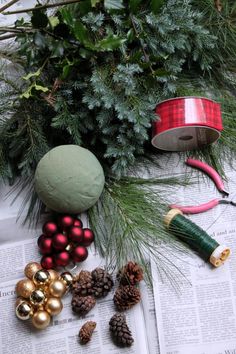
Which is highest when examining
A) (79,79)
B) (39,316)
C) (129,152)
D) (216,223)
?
(79,79)

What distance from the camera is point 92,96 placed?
2.72 feet

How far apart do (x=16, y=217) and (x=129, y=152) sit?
26 cm

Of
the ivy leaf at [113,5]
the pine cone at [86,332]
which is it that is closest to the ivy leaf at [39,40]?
the ivy leaf at [113,5]

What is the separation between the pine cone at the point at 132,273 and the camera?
0.84m

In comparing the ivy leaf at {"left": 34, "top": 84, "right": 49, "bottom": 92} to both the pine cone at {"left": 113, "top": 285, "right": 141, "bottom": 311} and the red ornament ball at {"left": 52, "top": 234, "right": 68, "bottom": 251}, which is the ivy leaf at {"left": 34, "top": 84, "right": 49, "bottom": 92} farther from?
the pine cone at {"left": 113, "top": 285, "right": 141, "bottom": 311}

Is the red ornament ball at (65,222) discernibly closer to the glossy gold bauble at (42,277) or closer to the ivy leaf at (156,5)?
the glossy gold bauble at (42,277)

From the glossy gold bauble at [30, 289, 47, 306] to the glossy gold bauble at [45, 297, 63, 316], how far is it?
0.04 ft

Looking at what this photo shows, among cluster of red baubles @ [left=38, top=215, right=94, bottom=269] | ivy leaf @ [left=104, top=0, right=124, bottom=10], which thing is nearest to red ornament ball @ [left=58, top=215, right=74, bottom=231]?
cluster of red baubles @ [left=38, top=215, right=94, bottom=269]

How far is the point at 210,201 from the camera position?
2.98ft

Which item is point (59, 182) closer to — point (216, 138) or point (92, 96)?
point (92, 96)

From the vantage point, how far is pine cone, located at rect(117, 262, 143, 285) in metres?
0.84

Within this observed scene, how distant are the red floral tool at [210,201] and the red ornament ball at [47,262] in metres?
0.23

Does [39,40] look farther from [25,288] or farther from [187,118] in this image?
[25,288]

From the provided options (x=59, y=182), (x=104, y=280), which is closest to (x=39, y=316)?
(x=104, y=280)
